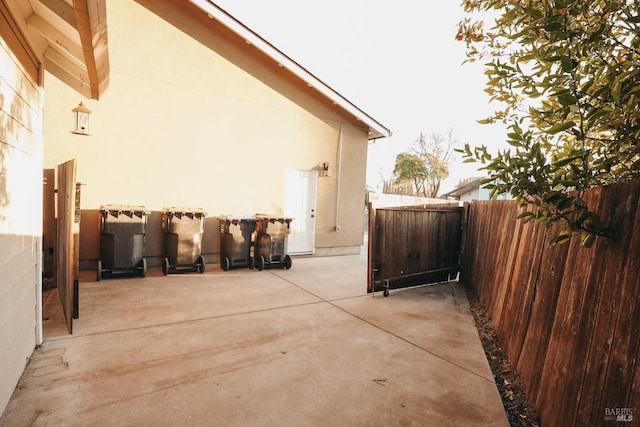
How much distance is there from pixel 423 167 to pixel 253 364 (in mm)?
22806

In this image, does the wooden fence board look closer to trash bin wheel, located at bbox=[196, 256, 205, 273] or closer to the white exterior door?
trash bin wheel, located at bbox=[196, 256, 205, 273]

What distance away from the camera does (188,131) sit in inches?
292

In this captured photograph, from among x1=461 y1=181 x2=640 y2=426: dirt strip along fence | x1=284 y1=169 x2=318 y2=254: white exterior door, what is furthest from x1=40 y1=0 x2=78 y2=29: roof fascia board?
x1=284 y1=169 x2=318 y2=254: white exterior door

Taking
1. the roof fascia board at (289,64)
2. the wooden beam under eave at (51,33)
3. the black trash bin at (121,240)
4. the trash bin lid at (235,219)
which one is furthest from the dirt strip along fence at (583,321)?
the roof fascia board at (289,64)

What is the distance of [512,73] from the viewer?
1721 mm

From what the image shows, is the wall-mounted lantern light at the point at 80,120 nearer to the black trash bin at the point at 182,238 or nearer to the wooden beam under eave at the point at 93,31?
the wooden beam under eave at the point at 93,31

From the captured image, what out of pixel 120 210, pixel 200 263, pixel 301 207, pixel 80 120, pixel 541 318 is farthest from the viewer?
pixel 301 207

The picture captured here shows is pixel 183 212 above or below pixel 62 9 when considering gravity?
below

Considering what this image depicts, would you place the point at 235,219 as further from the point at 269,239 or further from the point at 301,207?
the point at 301,207

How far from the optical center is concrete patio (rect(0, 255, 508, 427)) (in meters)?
2.32

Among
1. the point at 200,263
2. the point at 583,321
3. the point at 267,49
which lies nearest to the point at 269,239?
the point at 200,263

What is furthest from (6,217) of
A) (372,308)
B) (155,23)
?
(155,23)

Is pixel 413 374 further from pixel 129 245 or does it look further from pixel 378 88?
pixel 378 88

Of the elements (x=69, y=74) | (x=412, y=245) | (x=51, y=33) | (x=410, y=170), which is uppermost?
(x=410, y=170)
